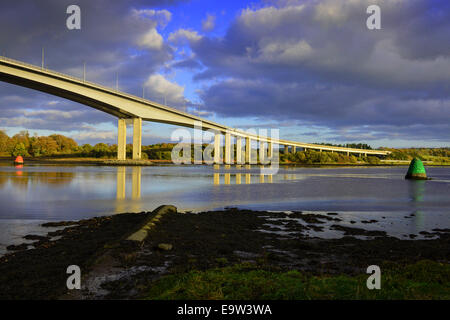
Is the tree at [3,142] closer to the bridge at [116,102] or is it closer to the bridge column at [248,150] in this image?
the bridge at [116,102]

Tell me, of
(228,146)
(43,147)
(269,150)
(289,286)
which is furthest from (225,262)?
(43,147)

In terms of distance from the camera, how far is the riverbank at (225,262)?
5.52 meters

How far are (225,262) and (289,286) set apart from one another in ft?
8.14

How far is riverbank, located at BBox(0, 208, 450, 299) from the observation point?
5.52m

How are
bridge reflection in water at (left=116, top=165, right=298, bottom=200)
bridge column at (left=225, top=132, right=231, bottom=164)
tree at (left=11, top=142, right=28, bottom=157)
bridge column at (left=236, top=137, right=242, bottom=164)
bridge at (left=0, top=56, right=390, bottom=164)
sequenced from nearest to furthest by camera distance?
1. bridge reflection in water at (left=116, top=165, right=298, bottom=200)
2. bridge at (left=0, top=56, right=390, bottom=164)
3. bridge column at (left=225, top=132, right=231, bottom=164)
4. tree at (left=11, top=142, right=28, bottom=157)
5. bridge column at (left=236, top=137, right=242, bottom=164)

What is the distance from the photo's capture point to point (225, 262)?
7734 mm

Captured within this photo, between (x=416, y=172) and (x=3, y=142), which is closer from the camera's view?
(x=416, y=172)

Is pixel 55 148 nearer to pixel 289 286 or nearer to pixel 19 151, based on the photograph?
pixel 19 151

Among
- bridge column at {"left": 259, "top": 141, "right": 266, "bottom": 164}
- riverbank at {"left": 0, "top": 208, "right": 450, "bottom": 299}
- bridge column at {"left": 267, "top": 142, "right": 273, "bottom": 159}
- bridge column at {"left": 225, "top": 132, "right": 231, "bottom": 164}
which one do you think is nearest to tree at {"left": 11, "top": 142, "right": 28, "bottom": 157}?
bridge column at {"left": 225, "top": 132, "right": 231, "bottom": 164}

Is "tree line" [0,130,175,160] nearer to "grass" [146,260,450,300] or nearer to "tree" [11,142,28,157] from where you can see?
"tree" [11,142,28,157]

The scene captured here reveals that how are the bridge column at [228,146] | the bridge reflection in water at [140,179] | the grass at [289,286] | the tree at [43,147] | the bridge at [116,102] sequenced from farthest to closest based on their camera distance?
the tree at [43,147]
the bridge column at [228,146]
the bridge at [116,102]
the bridge reflection in water at [140,179]
the grass at [289,286]

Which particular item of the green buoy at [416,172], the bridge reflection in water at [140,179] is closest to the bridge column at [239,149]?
the bridge reflection in water at [140,179]

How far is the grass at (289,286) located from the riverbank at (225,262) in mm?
18

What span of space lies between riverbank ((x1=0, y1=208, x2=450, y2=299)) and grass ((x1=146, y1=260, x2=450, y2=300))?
0.02 metres
